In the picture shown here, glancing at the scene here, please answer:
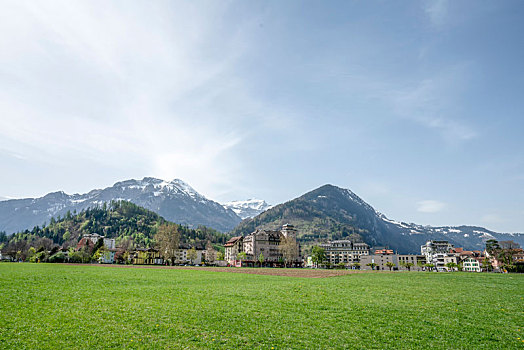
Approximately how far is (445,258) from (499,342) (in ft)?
668

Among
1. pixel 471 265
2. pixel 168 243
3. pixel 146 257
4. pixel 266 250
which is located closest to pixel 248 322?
pixel 168 243

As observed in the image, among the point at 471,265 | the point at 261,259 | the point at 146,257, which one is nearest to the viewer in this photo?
the point at 471,265

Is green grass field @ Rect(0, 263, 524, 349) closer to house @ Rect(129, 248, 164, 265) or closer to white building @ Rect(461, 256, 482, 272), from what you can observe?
white building @ Rect(461, 256, 482, 272)

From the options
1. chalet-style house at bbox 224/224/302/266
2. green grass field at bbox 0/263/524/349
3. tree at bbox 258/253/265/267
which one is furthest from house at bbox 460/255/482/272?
green grass field at bbox 0/263/524/349

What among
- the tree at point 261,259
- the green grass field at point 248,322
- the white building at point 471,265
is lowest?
the white building at point 471,265

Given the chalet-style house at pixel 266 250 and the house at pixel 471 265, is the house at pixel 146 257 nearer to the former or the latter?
the chalet-style house at pixel 266 250

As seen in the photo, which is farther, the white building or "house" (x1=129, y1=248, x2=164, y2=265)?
"house" (x1=129, y1=248, x2=164, y2=265)

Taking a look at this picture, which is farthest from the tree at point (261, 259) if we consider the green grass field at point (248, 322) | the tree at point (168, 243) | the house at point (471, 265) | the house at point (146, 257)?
the green grass field at point (248, 322)

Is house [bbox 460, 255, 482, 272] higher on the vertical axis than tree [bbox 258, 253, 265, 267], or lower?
lower

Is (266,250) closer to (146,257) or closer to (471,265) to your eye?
(146,257)

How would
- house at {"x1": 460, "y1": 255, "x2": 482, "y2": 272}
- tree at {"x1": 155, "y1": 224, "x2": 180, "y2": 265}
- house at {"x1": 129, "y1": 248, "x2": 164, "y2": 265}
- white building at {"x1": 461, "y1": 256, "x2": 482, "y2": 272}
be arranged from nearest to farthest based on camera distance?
1. tree at {"x1": 155, "y1": 224, "x2": 180, "y2": 265}
2. house at {"x1": 460, "y1": 255, "x2": 482, "y2": 272}
3. white building at {"x1": 461, "y1": 256, "x2": 482, "y2": 272}
4. house at {"x1": 129, "y1": 248, "x2": 164, "y2": 265}

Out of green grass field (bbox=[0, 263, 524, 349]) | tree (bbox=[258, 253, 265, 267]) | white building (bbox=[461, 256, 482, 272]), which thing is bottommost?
white building (bbox=[461, 256, 482, 272])

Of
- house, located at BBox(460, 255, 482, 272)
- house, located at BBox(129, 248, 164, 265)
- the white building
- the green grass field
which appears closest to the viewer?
the green grass field

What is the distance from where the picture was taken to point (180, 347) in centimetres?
1259
